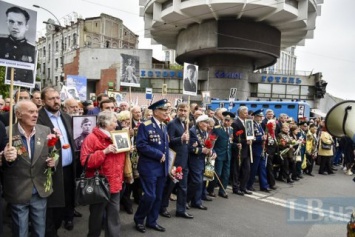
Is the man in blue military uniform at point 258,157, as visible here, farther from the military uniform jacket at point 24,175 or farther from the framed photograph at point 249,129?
the military uniform jacket at point 24,175

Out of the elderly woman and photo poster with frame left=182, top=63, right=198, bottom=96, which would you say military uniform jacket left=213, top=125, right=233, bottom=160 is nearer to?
photo poster with frame left=182, top=63, right=198, bottom=96

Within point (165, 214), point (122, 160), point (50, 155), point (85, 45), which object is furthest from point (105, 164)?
point (85, 45)

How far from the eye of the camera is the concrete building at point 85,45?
43.5m

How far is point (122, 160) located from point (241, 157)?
4077 millimetres

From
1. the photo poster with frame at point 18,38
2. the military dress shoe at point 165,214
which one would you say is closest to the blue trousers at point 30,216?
the photo poster with frame at point 18,38

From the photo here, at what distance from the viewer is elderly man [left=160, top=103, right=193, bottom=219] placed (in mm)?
5551

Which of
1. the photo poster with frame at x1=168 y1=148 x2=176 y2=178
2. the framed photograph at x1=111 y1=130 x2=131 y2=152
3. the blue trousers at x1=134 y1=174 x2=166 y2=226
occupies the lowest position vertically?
the blue trousers at x1=134 y1=174 x2=166 y2=226

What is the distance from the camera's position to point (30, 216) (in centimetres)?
358

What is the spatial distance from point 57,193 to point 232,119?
15.7 feet

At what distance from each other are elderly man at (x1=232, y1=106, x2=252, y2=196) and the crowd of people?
0.02 metres

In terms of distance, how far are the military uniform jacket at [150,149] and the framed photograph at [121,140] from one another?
21.0 inches

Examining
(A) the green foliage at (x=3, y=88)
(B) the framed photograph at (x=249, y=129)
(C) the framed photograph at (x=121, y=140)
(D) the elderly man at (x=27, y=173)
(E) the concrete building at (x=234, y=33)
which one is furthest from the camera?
(E) the concrete building at (x=234, y=33)

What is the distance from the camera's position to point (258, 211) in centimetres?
643

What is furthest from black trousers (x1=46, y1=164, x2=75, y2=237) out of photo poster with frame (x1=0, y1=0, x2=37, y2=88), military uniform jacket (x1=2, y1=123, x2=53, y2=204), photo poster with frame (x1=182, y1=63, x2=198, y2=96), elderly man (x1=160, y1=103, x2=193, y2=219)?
photo poster with frame (x1=182, y1=63, x2=198, y2=96)
